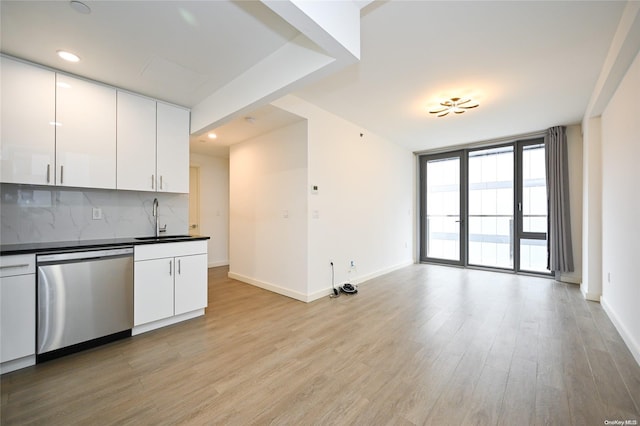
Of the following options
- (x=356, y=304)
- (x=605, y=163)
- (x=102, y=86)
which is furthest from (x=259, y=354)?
(x=605, y=163)

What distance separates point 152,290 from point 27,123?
1861 millimetres

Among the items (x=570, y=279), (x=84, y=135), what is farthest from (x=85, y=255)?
(x=570, y=279)

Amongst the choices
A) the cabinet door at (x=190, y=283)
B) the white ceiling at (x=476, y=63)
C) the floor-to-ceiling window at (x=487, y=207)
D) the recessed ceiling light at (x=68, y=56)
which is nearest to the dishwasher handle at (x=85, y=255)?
the cabinet door at (x=190, y=283)

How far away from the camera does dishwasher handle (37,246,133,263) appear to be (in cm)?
213

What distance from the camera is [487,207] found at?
5562 mm

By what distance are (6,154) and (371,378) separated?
3538 millimetres

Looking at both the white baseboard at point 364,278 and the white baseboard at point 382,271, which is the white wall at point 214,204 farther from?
the white baseboard at point 382,271

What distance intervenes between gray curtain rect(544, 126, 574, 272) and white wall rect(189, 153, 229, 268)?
21.7 feet

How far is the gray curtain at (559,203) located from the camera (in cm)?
448

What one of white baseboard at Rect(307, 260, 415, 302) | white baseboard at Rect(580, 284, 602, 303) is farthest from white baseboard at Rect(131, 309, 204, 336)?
white baseboard at Rect(580, 284, 602, 303)

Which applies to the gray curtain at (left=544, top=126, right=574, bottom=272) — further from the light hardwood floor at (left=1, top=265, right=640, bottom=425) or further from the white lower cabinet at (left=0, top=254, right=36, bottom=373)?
the white lower cabinet at (left=0, top=254, right=36, bottom=373)

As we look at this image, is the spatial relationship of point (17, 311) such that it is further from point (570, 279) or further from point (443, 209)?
point (570, 279)

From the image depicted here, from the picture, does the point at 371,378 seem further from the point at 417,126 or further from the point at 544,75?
the point at 417,126

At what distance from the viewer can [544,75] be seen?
9.39 feet
